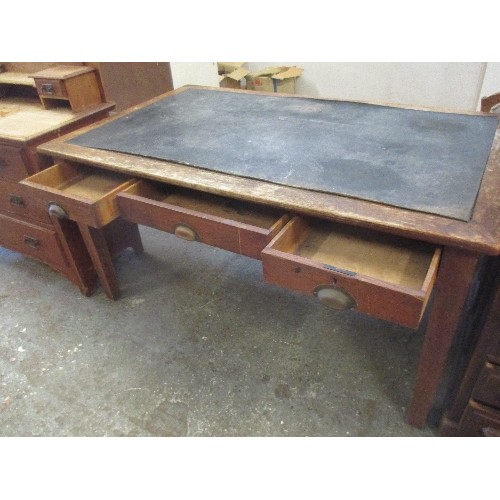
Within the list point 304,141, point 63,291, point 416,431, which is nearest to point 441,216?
point 304,141

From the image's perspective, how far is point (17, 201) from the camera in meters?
1.88

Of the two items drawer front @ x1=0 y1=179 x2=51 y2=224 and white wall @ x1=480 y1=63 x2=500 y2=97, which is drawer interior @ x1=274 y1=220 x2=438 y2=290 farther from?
white wall @ x1=480 y1=63 x2=500 y2=97

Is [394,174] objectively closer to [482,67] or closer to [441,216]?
[441,216]

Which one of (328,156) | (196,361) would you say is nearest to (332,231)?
(328,156)

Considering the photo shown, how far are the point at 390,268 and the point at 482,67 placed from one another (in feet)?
8.83

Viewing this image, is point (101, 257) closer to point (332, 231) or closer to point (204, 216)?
point (204, 216)

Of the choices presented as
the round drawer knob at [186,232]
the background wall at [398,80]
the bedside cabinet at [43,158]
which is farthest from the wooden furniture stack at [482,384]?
the background wall at [398,80]

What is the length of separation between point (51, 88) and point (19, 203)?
58cm

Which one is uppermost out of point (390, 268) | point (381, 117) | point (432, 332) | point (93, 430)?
point (381, 117)

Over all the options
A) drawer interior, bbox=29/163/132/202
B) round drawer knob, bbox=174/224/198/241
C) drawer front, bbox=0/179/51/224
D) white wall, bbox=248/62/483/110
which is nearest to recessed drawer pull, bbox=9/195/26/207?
drawer front, bbox=0/179/51/224

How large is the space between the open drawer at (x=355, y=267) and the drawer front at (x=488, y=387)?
0.30m

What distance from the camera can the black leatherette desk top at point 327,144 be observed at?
1.12 m

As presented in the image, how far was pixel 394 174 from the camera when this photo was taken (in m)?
1.18

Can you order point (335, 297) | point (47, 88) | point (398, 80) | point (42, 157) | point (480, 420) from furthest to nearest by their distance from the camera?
Result: 1. point (398, 80)
2. point (47, 88)
3. point (42, 157)
4. point (480, 420)
5. point (335, 297)
